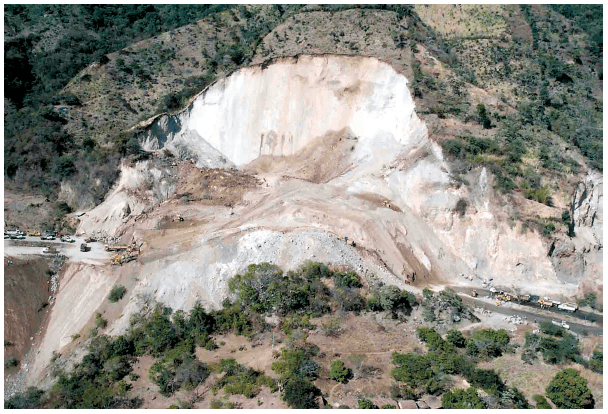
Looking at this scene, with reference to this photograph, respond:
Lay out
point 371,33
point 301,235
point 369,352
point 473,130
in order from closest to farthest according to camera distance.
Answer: point 369,352, point 301,235, point 473,130, point 371,33

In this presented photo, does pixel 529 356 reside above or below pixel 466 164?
below

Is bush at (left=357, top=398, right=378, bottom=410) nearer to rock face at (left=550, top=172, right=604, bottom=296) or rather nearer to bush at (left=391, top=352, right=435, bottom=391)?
bush at (left=391, top=352, right=435, bottom=391)

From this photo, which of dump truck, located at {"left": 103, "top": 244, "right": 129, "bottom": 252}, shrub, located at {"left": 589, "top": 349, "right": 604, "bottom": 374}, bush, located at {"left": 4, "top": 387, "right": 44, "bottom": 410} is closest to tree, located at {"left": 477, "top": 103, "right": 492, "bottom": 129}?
shrub, located at {"left": 589, "top": 349, "right": 604, "bottom": 374}

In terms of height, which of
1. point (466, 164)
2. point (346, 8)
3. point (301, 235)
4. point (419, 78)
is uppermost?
point (346, 8)

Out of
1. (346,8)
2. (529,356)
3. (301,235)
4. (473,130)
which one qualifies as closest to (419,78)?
(473,130)

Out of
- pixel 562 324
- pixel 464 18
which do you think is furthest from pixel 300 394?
pixel 464 18

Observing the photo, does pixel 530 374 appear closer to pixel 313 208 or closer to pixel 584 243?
pixel 584 243

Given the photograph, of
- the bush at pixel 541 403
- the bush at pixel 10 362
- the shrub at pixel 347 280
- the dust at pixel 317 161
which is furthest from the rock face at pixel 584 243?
the bush at pixel 10 362

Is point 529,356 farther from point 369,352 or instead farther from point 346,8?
point 346,8
